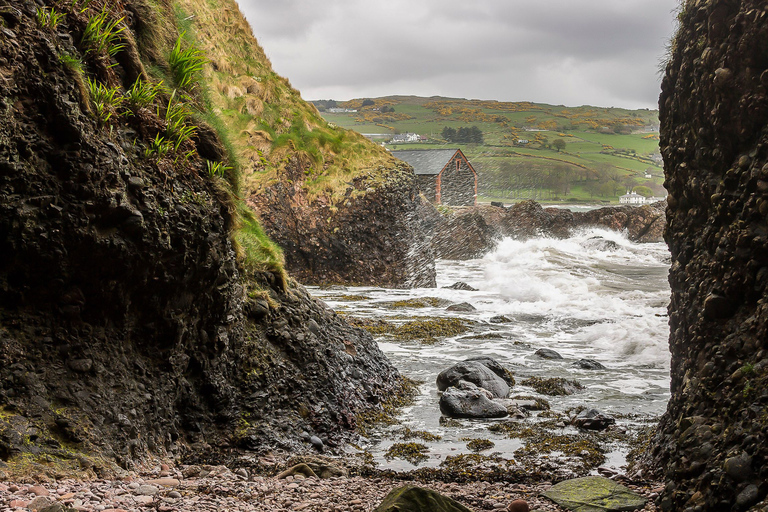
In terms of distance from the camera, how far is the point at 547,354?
12977 mm

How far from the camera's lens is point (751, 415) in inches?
149

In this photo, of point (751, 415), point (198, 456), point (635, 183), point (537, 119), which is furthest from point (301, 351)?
point (537, 119)

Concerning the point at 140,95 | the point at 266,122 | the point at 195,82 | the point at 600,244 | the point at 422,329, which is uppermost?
the point at 266,122

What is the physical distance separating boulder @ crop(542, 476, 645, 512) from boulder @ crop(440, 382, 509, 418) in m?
2.91

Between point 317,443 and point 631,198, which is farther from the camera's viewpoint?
point 631,198

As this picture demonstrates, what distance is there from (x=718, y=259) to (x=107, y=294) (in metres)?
5.00

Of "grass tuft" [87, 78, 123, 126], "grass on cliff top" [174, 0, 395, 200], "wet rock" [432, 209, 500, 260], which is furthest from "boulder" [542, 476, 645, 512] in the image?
"wet rock" [432, 209, 500, 260]

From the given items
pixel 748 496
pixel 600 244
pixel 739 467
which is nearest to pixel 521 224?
pixel 600 244

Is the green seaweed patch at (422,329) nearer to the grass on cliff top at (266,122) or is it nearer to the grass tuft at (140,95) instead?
the grass on cliff top at (266,122)

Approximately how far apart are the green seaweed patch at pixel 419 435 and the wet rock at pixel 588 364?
218 inches

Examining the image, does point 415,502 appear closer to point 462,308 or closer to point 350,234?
point 462,308

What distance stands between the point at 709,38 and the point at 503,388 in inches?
246

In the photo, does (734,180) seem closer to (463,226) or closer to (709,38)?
(709,38)

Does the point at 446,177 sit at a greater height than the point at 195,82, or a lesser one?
greater
